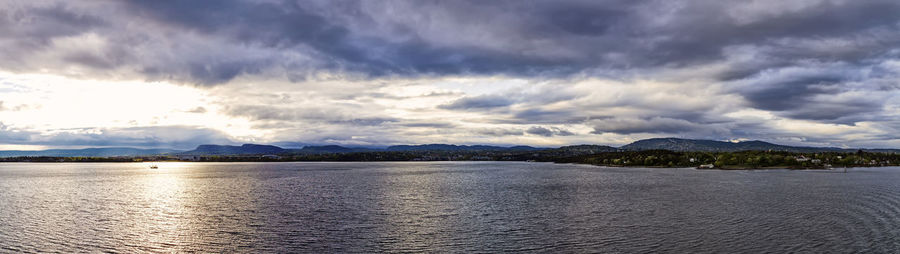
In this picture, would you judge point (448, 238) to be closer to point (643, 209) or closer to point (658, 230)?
point (658, 230)

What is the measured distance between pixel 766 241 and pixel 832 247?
15.4 feet

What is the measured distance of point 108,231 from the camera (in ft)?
171

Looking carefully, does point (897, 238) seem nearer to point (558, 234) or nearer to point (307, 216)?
point (558, 234)

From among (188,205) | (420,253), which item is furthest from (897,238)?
(188,205)

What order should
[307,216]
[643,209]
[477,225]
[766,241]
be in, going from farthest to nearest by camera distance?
[643,209]
[307,216]
[477,225]
[766,241]

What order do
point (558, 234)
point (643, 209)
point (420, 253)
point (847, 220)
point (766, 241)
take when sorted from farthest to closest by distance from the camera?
point (643, 209) < point (847, 220) < point (558, 234) < point (766, 241) < point (420, 253)

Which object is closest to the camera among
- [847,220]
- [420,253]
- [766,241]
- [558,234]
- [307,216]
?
[420,253]

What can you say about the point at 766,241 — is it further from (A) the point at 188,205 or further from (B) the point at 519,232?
(A) the point at 188,205

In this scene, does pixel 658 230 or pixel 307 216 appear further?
pixel 307 216

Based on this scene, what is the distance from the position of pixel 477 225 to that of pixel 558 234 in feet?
31.2

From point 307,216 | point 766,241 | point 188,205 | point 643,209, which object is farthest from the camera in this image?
point 188,205

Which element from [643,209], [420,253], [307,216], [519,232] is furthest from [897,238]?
[307,216]

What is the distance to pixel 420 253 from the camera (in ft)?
134

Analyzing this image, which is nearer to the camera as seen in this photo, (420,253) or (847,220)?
(420,253)
